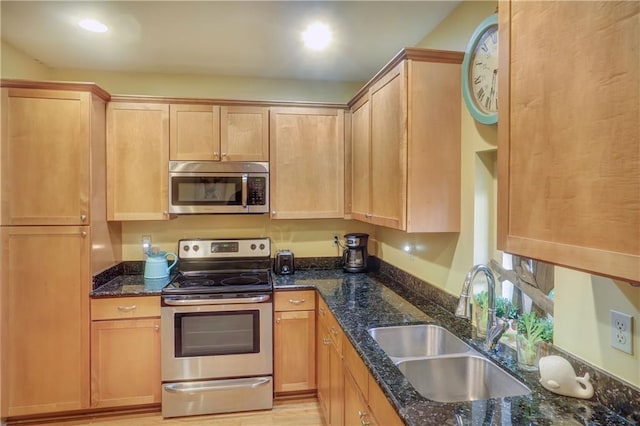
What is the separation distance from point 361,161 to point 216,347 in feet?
5.65

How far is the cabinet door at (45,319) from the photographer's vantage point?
2467 mm

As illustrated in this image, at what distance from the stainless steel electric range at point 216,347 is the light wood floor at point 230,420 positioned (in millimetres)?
46

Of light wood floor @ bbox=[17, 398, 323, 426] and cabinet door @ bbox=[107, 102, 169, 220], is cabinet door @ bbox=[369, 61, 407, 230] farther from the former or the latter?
cabinet door @ bbox=[107, 102, 169, 220]

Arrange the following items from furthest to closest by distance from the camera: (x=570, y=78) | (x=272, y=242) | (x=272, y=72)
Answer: (x=272, y=242) < (x=272, y=72) < (x=570, y=78)

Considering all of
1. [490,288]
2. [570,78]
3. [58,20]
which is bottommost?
[490,288]

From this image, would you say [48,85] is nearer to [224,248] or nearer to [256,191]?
[256,191]

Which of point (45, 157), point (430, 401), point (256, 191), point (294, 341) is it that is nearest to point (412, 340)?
point (430, 401)

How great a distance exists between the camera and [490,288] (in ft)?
5.01

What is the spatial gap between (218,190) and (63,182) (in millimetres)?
1031

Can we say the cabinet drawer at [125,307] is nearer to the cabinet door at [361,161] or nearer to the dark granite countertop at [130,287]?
the dark granite countertop at [130,287]

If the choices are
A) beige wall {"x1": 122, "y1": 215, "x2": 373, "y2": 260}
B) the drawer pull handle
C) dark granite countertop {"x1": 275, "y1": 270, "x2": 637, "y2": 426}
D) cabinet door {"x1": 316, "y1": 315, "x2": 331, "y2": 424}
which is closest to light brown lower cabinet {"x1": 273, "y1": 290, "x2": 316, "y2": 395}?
cabinet door {"x1": 316, "y1": 315, "x2": 331, "y2": 424}

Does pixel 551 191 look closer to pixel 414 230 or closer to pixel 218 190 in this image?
pixel 414 230

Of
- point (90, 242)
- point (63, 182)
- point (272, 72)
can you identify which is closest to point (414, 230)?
point (272, 72)

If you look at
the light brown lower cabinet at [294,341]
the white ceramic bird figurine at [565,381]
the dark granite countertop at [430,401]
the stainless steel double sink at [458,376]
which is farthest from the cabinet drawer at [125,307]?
the white ceramic bird figurine at [565,381]
